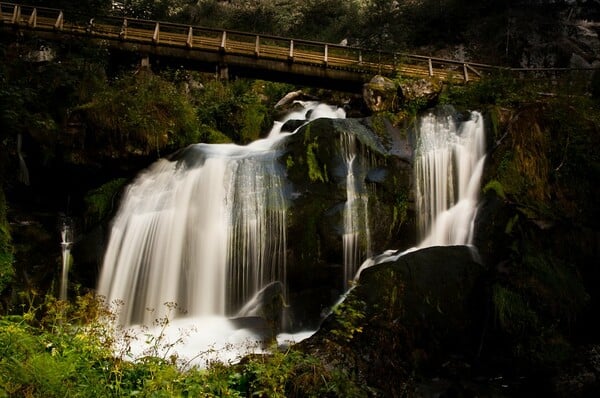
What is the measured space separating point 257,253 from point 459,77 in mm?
11125

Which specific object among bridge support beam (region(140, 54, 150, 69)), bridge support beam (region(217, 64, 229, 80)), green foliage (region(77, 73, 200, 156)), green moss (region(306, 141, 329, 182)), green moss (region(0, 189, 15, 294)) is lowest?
green moss (region(0, 189, 15, 294))

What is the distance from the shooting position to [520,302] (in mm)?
6824

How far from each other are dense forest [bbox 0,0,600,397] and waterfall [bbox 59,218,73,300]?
0.42 ft

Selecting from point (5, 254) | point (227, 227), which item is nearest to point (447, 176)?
point (227, 227)

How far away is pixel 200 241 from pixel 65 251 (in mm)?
2972

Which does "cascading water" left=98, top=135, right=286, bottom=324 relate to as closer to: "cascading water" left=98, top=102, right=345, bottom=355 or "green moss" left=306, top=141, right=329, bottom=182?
"cascading water" left=98, top=102, right=345, bottom=355

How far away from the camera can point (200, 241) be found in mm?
8938

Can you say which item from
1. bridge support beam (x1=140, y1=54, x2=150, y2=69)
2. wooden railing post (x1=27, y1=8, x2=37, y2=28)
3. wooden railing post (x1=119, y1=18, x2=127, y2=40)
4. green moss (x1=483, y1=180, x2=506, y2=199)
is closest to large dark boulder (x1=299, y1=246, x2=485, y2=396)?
green moss (x1=483, y1=180, x2=506, y2=199)

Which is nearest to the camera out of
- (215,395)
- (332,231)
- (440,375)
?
(215,395)

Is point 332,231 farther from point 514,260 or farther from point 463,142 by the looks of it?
point 463,142

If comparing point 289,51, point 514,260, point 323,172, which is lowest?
point 514,260

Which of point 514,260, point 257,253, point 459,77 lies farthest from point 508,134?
point 459,77

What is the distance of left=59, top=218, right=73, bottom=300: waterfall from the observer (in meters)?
8.96

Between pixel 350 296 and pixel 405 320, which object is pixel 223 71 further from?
pixel 405 320
